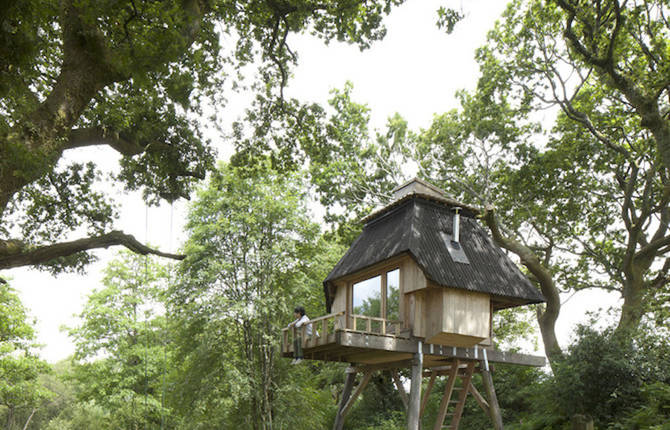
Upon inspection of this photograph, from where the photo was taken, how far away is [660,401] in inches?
459

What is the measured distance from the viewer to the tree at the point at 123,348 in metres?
25.4

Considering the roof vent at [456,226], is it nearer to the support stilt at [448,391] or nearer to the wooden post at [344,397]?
the support stilt at [448,391]

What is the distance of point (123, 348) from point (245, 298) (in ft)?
33.5

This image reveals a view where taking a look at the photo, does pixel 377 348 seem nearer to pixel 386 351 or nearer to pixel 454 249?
pixel 386 351

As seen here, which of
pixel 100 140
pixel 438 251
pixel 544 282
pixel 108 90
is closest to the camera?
pixel 100 140

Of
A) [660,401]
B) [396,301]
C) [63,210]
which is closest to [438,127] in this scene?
[396,301]

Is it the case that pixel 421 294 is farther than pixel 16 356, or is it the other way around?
pixel 16 356

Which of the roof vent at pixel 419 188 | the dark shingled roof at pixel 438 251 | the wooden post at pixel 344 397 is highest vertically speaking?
the roof vent at pixel 419 188

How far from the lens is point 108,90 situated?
34.0ft

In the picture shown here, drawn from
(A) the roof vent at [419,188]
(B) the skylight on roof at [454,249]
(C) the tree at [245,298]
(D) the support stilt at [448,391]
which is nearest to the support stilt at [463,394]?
(D) the support stilt at [448,391]

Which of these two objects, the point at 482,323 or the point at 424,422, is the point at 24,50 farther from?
the point at 424,422

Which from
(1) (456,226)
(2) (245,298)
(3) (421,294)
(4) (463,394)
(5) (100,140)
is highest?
(5) (100,140)

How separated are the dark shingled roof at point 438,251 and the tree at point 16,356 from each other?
65.5ft

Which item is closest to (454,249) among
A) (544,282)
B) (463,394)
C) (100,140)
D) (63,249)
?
(463,394)
